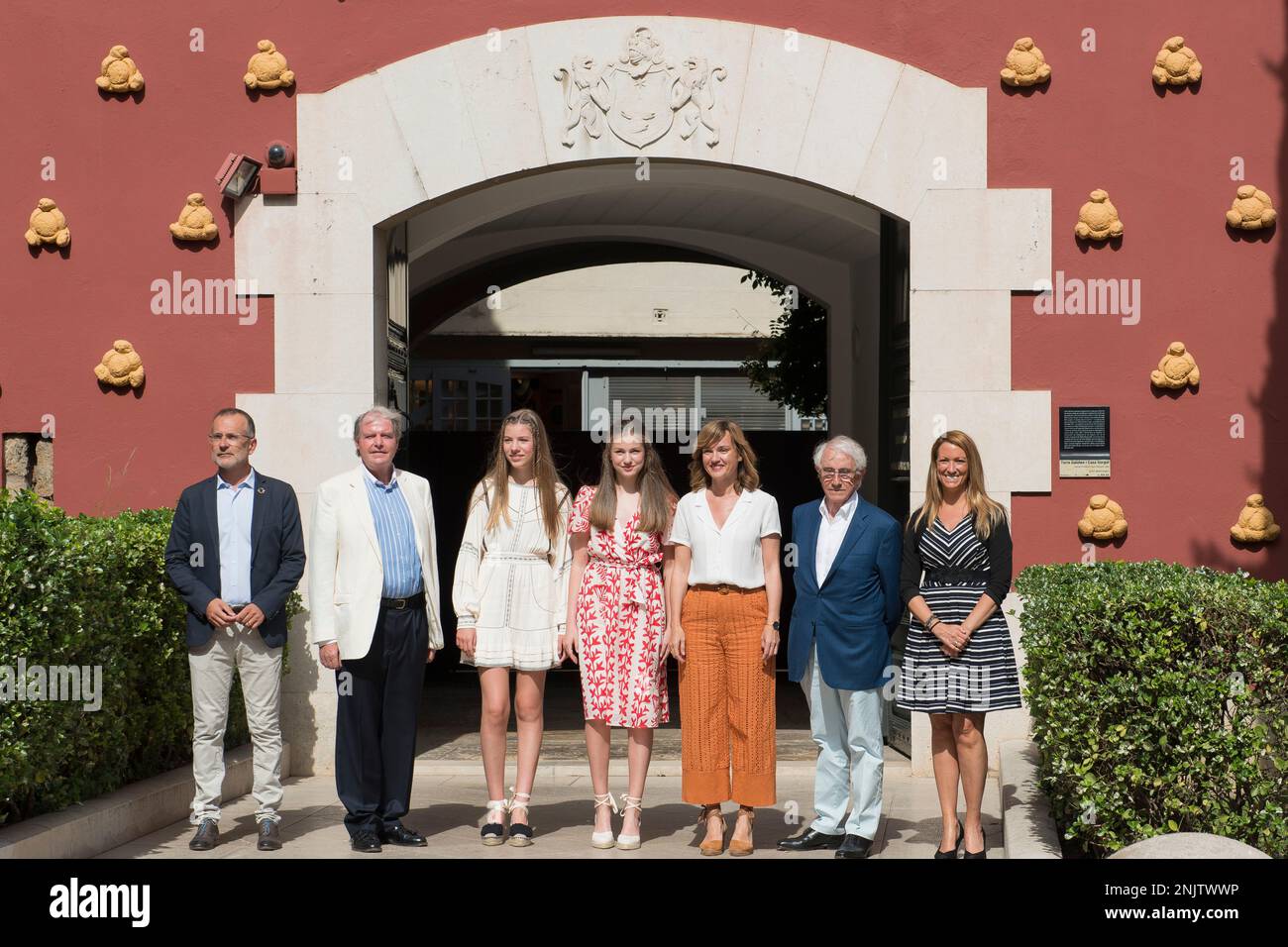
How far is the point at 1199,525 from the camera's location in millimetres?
8289

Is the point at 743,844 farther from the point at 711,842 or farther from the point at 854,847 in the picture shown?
the point at 854,847

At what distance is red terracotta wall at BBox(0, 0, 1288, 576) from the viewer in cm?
829

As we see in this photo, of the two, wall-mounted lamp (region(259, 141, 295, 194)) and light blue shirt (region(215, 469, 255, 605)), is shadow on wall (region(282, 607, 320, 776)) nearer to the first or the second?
light blue shirt (region(215, 469, 255, 605))

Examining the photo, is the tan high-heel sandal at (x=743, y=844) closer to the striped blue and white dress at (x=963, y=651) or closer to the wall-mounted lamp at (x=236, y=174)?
the striped blue and white dress at (x=963, y=651)

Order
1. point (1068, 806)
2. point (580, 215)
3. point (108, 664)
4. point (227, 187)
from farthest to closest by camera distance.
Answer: point (580, 215), point (227, 187), point (108, 664), point (1068, 806)

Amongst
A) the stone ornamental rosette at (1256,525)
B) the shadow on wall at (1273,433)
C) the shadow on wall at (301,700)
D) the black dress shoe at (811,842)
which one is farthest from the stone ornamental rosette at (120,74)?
the stone ornamental rosette at (1256,525)

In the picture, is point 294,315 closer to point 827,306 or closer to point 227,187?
point 227,187

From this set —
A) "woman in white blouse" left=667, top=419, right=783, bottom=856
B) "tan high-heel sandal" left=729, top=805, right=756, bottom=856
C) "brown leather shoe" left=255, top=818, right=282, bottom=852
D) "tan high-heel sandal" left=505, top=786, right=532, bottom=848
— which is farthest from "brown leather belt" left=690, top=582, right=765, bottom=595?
"brown leather shoe" left=255, top=818, right=282, bottom=852

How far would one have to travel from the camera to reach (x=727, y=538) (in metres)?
A: 6.43

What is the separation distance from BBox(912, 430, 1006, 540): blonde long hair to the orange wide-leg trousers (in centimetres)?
80

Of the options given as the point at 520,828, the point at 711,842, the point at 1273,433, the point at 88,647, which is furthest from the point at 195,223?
the point at 1273,433

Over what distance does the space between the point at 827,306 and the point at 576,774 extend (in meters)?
6.43

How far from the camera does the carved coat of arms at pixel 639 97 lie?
847 centimetres

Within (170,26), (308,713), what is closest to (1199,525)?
(308,713)
